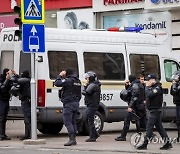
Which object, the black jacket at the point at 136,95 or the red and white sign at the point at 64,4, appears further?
the red and white sign at the point at 64,4

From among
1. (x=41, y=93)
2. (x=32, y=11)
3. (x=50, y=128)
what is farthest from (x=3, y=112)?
(x=32, y=11)

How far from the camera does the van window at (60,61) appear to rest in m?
17.1

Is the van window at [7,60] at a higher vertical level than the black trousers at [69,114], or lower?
higher

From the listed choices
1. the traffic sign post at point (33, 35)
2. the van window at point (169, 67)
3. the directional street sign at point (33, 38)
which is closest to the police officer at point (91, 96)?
the traffic sign post at point (33, 35)

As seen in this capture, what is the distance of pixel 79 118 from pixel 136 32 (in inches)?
144

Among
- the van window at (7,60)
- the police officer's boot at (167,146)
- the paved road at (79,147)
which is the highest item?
the van window at (7,60)

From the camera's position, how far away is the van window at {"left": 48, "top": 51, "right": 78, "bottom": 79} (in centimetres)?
1706

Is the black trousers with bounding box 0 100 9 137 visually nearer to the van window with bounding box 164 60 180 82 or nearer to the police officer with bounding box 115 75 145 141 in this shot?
the police officer with bounding box 115 75 145 141

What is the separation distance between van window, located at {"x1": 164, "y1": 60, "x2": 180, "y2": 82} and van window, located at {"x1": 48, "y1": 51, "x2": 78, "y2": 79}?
10.2 feet

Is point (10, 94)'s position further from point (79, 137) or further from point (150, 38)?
point (150, 38)

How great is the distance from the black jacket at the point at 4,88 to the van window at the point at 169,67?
16.3 ft

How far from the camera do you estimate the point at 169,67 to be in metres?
19.4

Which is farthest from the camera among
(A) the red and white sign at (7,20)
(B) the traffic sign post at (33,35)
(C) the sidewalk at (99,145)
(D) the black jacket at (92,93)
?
(A) the red and white sign at (7,20)

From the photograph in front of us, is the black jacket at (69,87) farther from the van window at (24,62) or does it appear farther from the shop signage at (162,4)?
the shop signage at (162,4)
